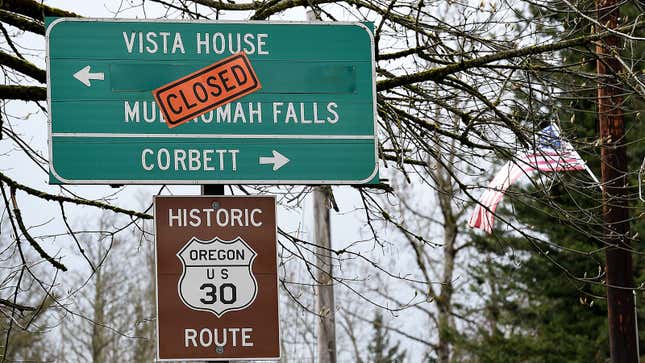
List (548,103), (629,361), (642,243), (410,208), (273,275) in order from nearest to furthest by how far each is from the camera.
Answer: (273,275) < (548,103) < (629,361) < (642,243) < (410,208)

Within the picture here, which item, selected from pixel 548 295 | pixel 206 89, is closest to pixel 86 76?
pixel 206 89

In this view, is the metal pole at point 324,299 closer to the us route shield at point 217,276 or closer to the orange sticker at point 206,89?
the orange sticker at point 206,89

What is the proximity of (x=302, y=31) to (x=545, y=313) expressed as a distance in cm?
2228

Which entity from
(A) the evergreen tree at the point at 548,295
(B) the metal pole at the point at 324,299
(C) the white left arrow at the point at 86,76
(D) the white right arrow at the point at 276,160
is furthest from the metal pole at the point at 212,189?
(A) the evergreen tree at the point at 548,295

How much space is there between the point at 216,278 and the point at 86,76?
1188mm

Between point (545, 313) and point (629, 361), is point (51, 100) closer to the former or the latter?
point (629, 361)

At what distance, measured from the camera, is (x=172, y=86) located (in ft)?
20.1

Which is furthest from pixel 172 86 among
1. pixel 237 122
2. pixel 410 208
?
pixel 410 208

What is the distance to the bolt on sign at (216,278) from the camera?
586 centimetres

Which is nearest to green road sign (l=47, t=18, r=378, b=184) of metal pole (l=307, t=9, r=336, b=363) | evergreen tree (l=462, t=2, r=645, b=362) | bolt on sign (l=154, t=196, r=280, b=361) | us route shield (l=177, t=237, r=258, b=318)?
bolt on sign (l=154, t=196, r=280, b=361)

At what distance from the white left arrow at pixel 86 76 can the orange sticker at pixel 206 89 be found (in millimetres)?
287

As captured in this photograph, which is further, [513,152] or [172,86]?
[513,152]

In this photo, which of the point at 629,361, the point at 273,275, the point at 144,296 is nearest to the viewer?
the point at 273,275

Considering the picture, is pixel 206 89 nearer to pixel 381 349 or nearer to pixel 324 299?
pixel 324 299
